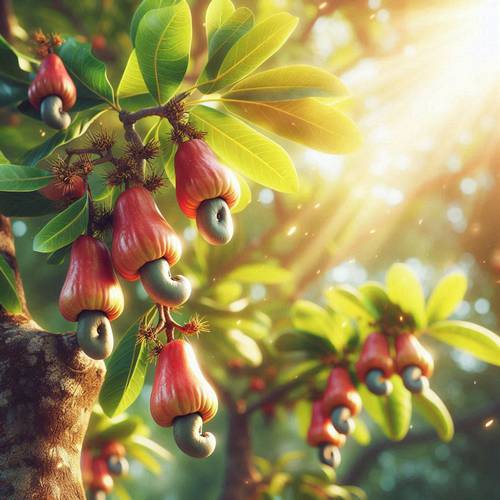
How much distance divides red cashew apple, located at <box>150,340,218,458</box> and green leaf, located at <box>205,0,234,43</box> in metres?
0.62

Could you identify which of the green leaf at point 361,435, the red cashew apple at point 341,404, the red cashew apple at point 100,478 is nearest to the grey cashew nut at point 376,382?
the red cashew apple at point 341,404

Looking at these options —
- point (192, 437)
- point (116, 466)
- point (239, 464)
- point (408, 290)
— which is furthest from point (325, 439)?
point (192, 437)

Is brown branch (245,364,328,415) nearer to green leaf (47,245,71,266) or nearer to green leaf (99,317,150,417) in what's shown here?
green leaf (99,317,150,417)

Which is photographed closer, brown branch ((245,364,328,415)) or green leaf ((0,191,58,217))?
green leaf ((0,191,58,217))

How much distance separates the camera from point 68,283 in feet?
3.18

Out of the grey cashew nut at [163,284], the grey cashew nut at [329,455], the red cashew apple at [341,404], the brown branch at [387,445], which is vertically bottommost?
the brown branch at [387,445]

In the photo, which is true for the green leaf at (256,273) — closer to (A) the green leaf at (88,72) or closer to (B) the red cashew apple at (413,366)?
(B) the red cashew apple at (413,366)

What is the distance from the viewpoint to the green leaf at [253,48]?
112cm

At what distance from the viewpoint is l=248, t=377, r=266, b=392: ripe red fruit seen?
289 centimetres

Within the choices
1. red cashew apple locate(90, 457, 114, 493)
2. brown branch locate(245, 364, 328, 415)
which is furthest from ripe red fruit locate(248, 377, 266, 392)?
red cashew apple locate(90, 457, 114, 493)

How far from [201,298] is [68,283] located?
131 centimetres

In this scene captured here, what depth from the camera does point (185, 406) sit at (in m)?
0.94

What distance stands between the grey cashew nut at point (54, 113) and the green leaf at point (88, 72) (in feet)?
0.26

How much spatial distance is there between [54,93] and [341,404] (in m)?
1.20
